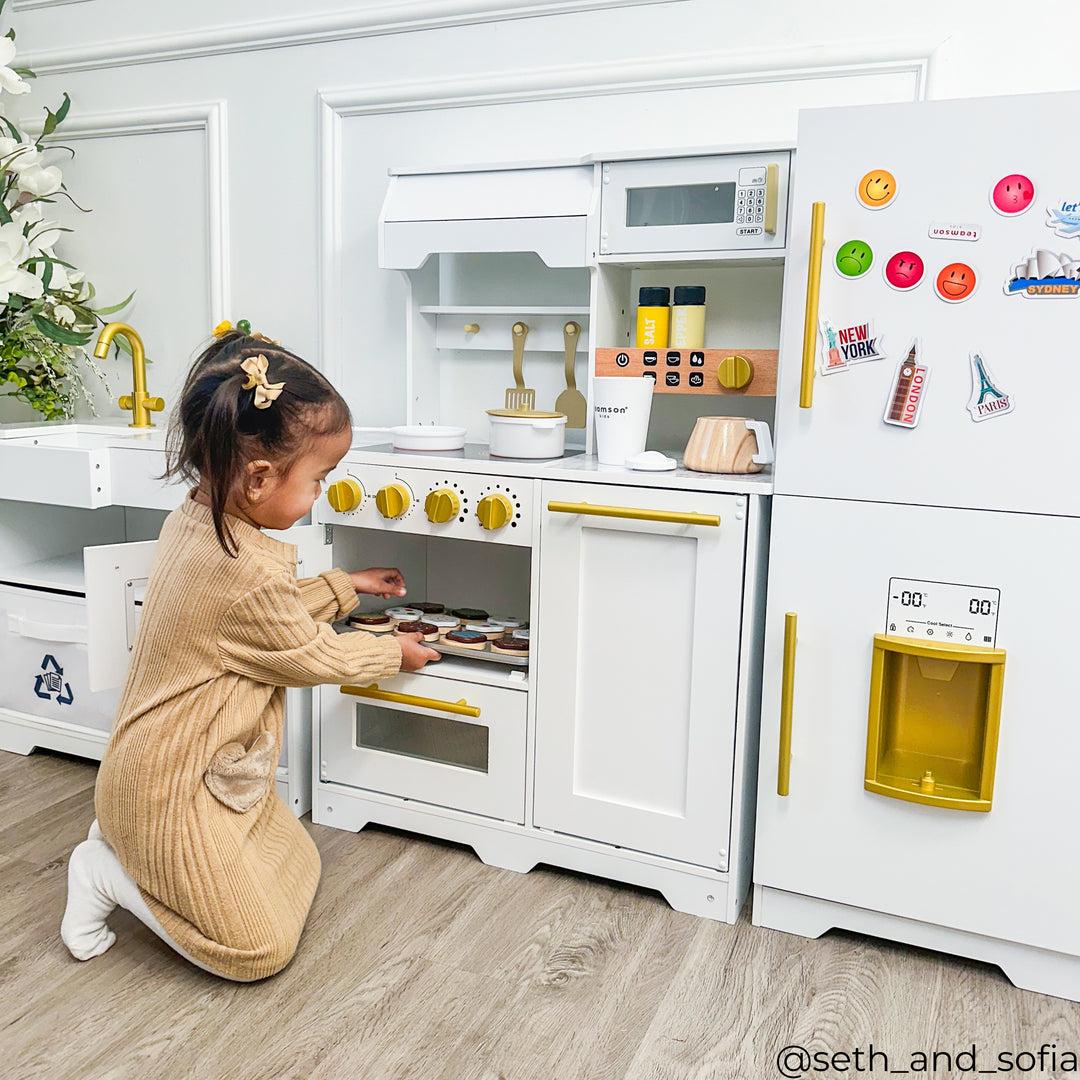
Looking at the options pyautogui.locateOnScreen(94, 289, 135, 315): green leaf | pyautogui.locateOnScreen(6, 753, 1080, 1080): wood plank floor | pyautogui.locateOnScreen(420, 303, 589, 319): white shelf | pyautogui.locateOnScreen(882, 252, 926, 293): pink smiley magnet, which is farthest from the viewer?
pyautogui.locateOnScreen(94, 289, 135, 315): green leaf

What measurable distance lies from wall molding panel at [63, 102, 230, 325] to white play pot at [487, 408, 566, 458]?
105 centimetres

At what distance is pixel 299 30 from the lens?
239 centimetres

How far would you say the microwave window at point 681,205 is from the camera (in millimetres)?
1838

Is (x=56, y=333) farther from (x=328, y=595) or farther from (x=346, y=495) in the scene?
(x=328, y=595)

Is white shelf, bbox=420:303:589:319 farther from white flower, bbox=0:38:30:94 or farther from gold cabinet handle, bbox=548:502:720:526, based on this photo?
white flower, bbox=0:38:30:94

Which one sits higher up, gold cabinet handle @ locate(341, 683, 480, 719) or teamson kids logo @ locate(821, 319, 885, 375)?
teamson kids logo @ locate(821, 319, 885, 375)

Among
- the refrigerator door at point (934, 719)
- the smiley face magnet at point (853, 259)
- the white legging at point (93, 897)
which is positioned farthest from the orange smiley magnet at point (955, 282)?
the white legging at point (93, 897)

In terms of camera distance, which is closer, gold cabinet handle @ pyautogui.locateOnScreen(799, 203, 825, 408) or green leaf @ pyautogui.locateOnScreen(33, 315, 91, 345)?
gold cabinet handle @ pyautogui.locateOnScreen(799, 203, 825, 408)

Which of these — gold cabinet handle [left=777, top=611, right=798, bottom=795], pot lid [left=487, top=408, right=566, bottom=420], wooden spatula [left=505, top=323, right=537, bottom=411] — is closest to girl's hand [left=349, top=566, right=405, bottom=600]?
pot lid [left=487, top=408, right=566, bottom=420]

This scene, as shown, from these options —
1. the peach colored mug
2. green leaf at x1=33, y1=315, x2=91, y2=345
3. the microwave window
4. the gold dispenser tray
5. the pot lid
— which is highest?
the microwave window

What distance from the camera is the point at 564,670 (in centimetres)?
183

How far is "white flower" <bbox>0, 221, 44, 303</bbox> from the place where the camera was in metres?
2.30

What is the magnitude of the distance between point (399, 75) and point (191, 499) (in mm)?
1247

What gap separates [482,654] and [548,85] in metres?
1.19
